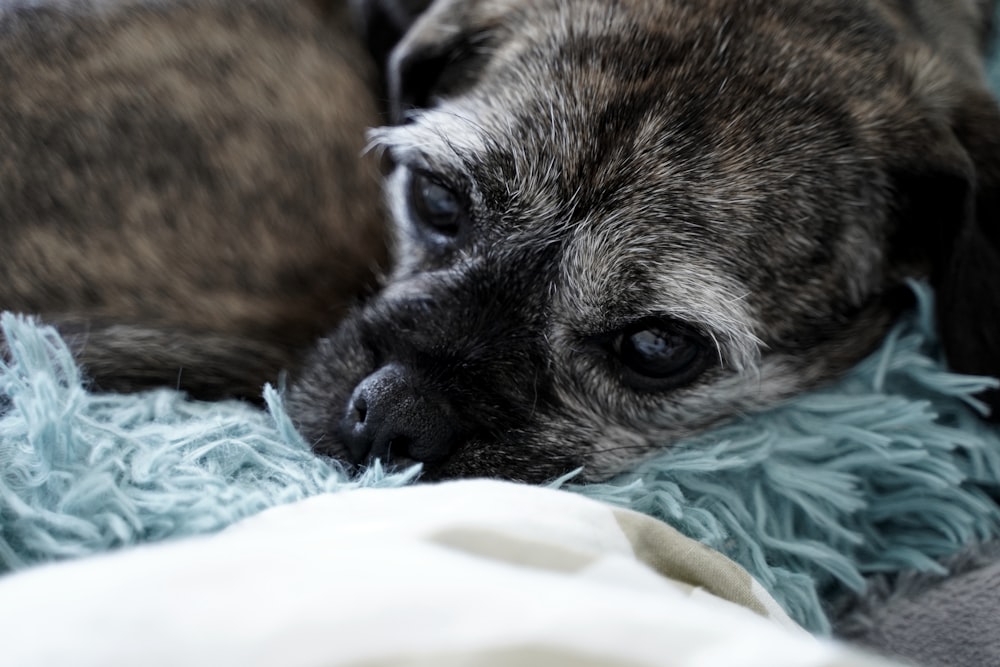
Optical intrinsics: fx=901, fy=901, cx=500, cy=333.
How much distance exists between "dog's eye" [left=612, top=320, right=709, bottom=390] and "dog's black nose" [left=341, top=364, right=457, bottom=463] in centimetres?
28

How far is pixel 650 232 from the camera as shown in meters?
1.22

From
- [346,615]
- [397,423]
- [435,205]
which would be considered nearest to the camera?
[346,615]

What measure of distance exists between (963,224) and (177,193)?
3.82 ft

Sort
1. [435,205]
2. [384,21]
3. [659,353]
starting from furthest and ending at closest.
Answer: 1. [384,21]
2. [435,205]
3. [659,353]

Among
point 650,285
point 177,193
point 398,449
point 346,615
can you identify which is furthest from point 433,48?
point 346,615

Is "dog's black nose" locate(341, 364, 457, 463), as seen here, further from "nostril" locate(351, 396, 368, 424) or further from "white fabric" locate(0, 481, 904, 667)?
"white fabric" locate(0, 481, 904, 667)

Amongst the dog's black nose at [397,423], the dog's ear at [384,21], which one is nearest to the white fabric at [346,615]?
the dog's black nose at [397,423]

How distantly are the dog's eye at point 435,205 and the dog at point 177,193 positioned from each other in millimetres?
105

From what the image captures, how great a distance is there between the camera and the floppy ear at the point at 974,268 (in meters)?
1.32

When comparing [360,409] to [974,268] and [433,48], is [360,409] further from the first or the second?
[974,268]

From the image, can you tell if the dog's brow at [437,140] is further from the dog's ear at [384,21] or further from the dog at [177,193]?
the dog's ear at [384,21]

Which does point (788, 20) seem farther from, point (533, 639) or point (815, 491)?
point (533, 639)

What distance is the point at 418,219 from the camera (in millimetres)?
1436

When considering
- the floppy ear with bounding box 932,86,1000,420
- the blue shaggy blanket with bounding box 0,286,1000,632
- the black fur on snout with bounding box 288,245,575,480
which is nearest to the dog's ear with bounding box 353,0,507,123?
the black fur on snout with bounding box 288,245,575,480
